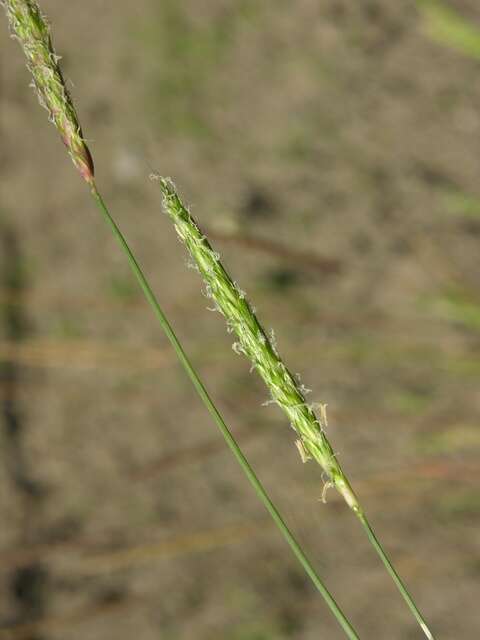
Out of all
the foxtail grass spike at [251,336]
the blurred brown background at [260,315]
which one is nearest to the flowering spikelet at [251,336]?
the foxtail grass spike at [251,336]

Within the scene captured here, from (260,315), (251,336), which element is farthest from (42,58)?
(260,315)

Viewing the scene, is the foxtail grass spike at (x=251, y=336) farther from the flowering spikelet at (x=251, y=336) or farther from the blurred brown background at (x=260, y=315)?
the blurred brown background at (x=260, y=315)

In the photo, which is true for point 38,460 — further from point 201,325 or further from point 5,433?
point 201,325

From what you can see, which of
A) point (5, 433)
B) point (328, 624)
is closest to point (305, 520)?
point (328, 624)

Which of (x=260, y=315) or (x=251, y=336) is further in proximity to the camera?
(x=260, y=315)

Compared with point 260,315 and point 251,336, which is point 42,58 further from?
point 260,315

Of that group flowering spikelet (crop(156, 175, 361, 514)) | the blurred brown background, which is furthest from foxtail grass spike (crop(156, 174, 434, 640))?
the blurred brown background

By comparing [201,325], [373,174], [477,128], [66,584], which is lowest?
[66,584]
